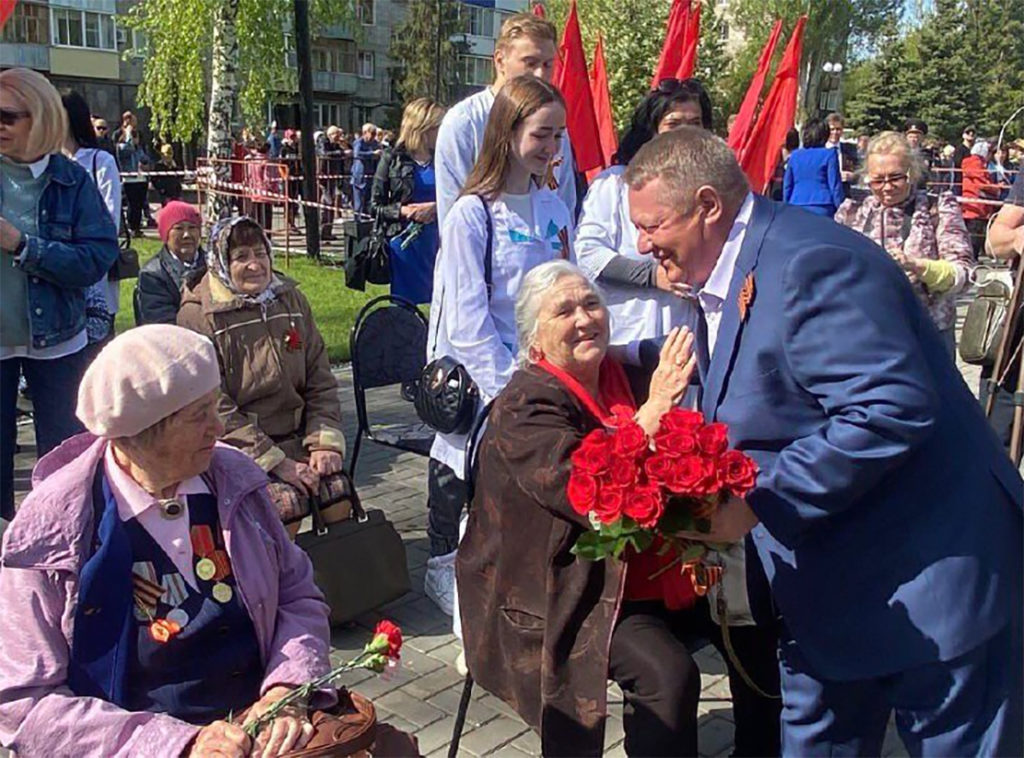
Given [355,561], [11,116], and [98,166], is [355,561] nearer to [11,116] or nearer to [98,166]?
[11,116]

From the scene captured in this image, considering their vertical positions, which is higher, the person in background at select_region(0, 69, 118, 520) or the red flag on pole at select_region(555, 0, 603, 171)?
the red flag on pole at select_region(555, 0, 603, 171)

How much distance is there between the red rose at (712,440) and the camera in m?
2.14

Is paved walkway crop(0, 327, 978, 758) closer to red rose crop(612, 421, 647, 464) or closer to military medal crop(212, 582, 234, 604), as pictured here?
military medal crop(212, 582, 234, 604)

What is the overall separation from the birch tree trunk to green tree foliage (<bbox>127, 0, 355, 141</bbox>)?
0.12ft

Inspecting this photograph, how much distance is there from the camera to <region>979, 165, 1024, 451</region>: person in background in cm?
445

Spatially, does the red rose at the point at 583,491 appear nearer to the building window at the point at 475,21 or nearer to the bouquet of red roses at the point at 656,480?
the bouquet of red roses at the point at 656,480

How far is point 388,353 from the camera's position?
17.2 feet

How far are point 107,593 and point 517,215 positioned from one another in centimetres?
222

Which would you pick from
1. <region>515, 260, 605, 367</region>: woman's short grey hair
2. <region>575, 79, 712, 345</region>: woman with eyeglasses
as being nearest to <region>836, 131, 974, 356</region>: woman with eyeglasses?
<region>575, 79, 712, 345</region>: woman with eyeglasses

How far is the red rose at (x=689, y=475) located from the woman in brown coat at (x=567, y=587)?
47 centimetres

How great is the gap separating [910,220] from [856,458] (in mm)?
3237

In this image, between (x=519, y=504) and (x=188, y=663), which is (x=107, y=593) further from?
(x=519, y=504)

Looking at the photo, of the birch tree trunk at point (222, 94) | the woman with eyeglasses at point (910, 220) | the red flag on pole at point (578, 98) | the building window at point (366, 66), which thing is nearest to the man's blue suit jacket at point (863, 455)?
the woman with eyeglasses at point (910, 220)

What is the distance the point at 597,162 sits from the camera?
737 centimetres
